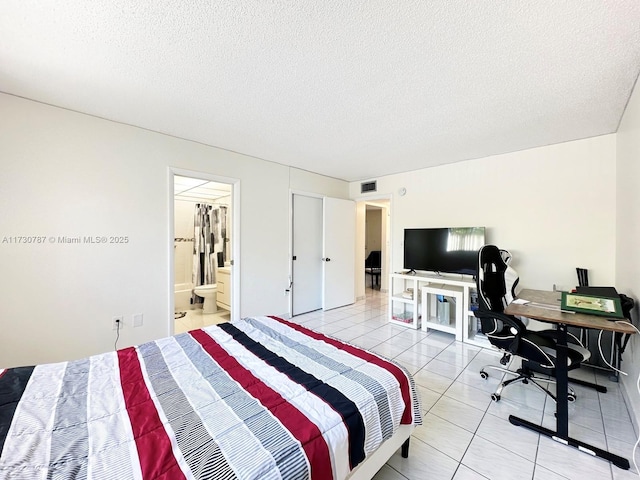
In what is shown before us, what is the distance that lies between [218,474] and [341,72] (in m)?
2.21

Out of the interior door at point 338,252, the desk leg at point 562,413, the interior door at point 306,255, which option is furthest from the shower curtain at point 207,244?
the desk leg at point 562,413

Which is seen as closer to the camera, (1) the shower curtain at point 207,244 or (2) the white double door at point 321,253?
(2) the white double door at point 321,253

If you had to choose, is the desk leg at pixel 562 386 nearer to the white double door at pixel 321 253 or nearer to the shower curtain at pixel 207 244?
the white double door at pixel 321 253

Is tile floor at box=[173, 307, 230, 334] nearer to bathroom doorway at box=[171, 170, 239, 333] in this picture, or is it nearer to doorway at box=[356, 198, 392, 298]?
bathroom doorway at box=[171, 170, 239, 333]

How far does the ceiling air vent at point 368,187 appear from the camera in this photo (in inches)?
193

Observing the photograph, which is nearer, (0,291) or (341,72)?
(341,72)

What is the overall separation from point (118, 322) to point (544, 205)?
498 cm

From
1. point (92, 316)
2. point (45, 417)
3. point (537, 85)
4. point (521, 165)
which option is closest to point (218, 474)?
point (45, 417)

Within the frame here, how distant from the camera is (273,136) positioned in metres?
2.96

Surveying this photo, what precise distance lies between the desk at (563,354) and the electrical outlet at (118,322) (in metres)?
3.51

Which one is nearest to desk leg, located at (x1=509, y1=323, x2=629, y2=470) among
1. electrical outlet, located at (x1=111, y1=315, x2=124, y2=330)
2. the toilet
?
electrical outlet, located at (x1=111, y1=315, x2=124, y2=330)

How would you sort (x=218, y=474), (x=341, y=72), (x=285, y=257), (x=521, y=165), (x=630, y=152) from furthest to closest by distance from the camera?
(x=285, y=257)
(x=521, y=165)
(x=630, y=152)
(x=341, y=72)
(x=218, y=474)

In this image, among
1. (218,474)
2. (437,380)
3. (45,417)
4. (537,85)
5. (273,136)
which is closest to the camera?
(218,474)

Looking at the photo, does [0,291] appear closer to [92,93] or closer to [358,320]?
[92,93]
